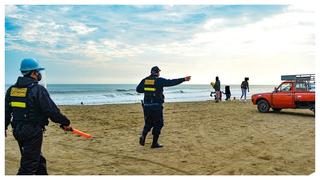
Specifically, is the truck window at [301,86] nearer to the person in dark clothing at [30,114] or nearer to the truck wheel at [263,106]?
the truck wheel at [263,106]

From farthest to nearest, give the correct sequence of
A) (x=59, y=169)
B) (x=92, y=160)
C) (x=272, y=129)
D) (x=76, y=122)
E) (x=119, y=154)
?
1. (x=76, y=122)
2. (x=272, y=129)
3. (x=119, y=154)
4. (x=92, y=160)
5. (x=59, y=169)

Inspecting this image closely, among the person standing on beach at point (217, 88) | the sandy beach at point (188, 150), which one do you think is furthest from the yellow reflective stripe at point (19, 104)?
the person standing on beach at point (217, 88)

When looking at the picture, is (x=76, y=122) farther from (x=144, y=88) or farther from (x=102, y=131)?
(x=144, y=88)

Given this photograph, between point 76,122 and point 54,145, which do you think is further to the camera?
point 76,122

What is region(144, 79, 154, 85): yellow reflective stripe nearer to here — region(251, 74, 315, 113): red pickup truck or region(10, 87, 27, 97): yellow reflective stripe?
region(10, 87, 27, 97): yellow reflective stripe

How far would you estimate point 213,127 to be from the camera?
11820mm

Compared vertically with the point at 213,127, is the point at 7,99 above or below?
above

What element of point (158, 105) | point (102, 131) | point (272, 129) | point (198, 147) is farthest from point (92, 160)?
point (272, 129)

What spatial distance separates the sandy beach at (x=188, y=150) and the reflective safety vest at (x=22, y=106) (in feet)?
6.54

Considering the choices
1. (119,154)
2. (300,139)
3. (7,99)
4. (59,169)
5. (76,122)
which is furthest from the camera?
(76,122)

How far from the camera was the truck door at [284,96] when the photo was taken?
48.5 feet

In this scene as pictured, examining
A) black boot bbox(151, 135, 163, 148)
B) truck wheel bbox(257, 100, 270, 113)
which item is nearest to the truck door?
truck wheel bbox(257, 100, 270, 113)

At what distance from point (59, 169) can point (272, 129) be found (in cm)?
731

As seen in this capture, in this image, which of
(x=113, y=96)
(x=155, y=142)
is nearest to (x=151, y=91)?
(x=155, y=142)
